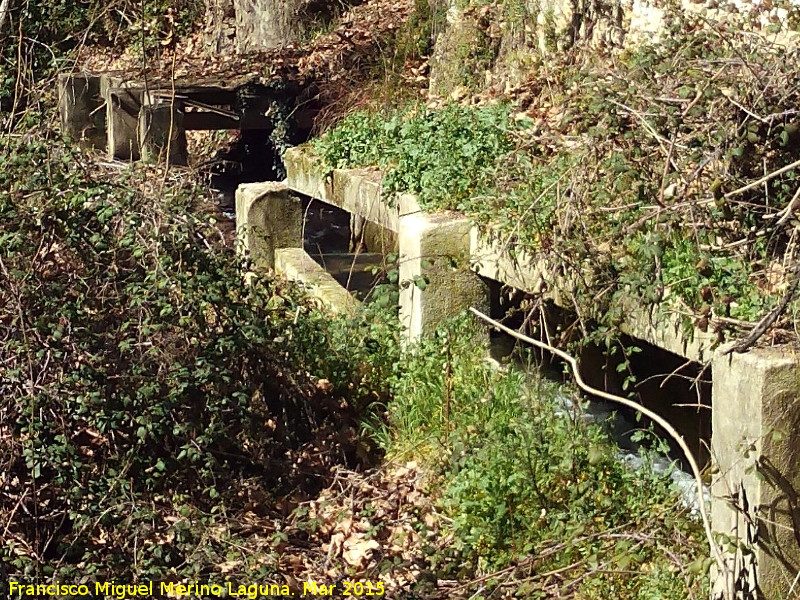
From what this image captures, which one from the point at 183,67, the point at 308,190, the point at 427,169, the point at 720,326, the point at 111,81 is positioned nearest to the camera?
the point at 720,326

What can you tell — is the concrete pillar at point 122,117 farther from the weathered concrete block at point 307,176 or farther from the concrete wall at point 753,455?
the concrete wall at point 753,455

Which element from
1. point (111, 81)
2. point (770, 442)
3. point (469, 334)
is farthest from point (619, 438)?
point (111, 81)

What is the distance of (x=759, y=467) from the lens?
4.09 meters

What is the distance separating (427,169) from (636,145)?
162 centimetres

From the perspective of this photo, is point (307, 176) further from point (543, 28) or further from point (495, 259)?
point (495, 259)

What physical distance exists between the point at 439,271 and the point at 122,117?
7.53 meters

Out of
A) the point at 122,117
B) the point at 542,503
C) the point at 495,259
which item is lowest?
the point at 542,503

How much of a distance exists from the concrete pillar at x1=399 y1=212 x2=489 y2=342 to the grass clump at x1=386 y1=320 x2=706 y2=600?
0.42 metres

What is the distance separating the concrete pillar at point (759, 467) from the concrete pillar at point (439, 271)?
1.99 meters

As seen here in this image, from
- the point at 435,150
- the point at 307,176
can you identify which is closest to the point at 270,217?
the point at 307,176

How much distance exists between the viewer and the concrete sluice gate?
4105mm

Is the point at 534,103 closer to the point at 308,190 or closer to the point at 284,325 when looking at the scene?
the point at 308,190

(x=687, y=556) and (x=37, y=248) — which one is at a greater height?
(x=37, y=248)

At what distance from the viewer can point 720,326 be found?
4.48 metres
